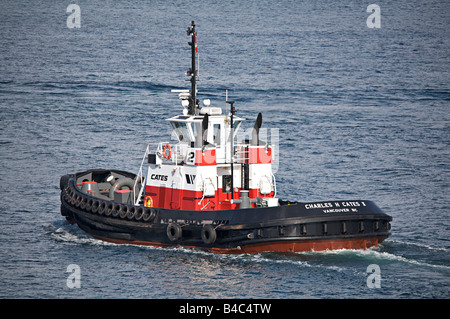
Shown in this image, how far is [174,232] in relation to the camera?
2628cm

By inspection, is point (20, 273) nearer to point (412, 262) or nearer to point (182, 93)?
point (182, 93)

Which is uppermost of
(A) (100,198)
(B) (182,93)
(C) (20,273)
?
(B) (182,93)

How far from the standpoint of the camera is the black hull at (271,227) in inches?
979

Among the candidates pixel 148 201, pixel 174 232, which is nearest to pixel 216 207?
pixel 174 232

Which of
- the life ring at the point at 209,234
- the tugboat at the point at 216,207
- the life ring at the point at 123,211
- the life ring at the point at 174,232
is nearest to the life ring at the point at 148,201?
the tugboat at the point at 216,207

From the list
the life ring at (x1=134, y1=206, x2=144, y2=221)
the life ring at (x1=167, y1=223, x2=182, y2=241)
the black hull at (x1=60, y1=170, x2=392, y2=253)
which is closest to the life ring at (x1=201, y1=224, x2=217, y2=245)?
the black hull at (x1=60, y1=170, x2=392, y2=253)

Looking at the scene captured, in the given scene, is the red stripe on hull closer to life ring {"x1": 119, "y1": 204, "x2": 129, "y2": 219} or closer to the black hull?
the black hull

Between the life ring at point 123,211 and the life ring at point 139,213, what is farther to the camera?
the life ring at point 123,211

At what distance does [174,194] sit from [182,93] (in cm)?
363

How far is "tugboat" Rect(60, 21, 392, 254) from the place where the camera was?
25.0 m

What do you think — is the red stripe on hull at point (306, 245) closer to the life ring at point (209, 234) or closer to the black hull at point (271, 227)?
the black hull at point (271, 227)

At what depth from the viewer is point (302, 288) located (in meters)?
23.2

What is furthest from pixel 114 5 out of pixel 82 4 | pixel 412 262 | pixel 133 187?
pixel 412 262

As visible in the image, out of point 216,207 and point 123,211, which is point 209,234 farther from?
point 123,211
